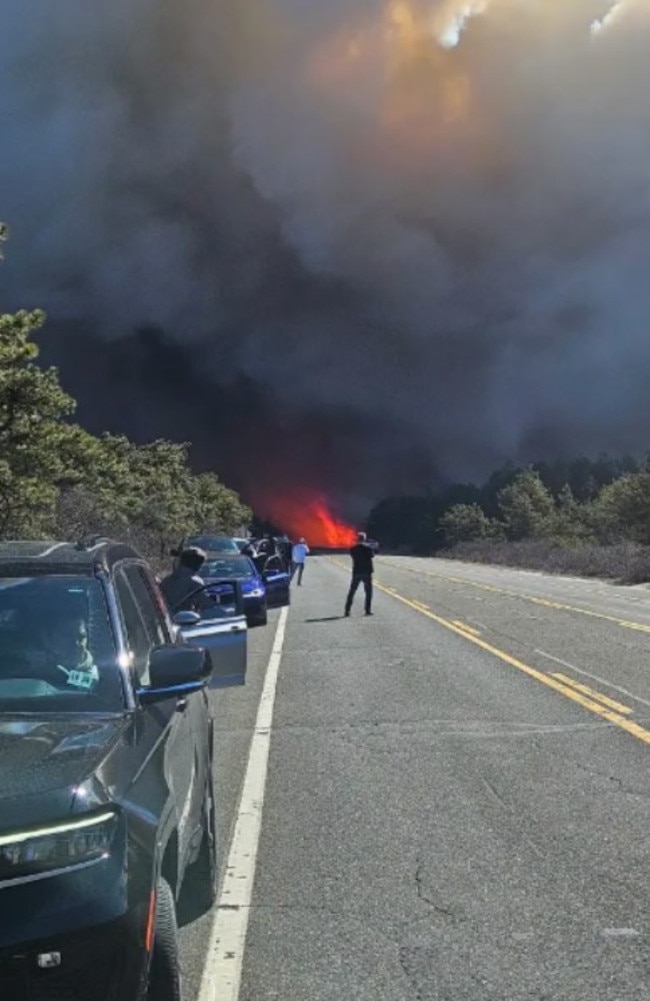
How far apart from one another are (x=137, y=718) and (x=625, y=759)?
5244 millimetres

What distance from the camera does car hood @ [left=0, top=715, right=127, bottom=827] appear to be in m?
2.64

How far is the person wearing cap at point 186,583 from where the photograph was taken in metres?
8.78

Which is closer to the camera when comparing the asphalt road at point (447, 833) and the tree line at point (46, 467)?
the asphalt road at point (447, 833)

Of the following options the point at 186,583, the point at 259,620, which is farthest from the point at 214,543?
the point at 186,583

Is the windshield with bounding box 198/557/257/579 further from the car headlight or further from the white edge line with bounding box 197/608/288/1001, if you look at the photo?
the car headlight

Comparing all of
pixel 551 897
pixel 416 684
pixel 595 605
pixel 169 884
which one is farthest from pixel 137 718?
pixel 595 605

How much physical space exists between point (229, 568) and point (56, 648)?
1435 centimetres

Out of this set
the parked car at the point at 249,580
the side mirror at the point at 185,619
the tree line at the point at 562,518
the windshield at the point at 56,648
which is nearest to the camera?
the windshield at the point at 56,648

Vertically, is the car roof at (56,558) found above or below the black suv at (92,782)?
above

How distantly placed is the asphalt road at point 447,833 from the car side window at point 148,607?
1.28 metres

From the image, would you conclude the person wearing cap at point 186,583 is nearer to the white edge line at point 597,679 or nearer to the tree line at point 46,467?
the tree line at point 46,467

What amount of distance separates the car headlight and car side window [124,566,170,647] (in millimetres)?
1728

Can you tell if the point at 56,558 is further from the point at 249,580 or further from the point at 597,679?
the point at 249,580

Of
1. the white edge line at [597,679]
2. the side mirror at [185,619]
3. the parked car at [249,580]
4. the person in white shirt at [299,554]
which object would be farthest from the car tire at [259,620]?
the person in white shirt at [299,554]
